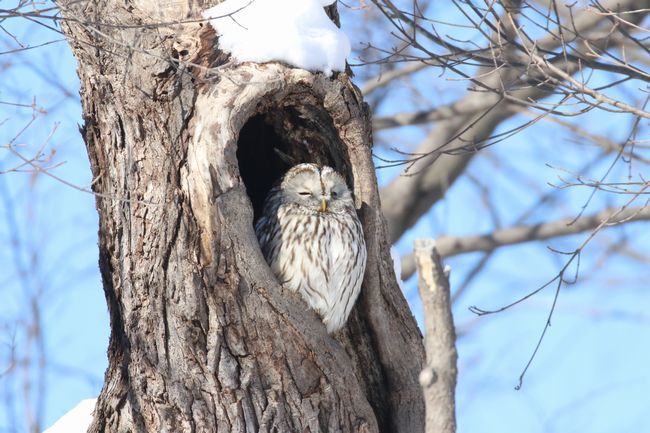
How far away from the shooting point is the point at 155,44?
167 inches

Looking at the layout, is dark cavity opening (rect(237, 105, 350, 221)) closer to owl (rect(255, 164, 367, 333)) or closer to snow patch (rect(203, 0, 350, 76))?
owl (rect(255, 164, 367, 333))

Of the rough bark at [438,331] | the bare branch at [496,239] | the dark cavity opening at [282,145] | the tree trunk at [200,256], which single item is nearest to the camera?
the rough bark at [438,331]

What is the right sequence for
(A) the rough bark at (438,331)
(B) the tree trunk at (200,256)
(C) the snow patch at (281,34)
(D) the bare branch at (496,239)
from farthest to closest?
(D) the bare branch at (496,239) < (C) the snow patch at (281,34) < (B) the tree trunk at (200,256) < (A) the rough bark at (438,331)

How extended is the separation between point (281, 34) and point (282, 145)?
2.78ft

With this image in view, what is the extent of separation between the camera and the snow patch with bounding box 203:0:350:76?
4.23m

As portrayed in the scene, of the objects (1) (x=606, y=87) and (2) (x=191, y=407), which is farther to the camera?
(1) (x=606, y=87)

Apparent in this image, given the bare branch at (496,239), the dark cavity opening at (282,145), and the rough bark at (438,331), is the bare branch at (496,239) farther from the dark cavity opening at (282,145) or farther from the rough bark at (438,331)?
the rough bark at (438,331)

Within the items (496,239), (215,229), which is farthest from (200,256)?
(496,239)

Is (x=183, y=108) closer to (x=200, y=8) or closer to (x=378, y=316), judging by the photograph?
(x=200, y=8)

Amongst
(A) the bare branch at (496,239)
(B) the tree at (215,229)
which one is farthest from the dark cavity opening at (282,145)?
(A) the bare branch at (496,239)

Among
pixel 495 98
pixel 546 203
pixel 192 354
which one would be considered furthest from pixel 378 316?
pixel 546 203

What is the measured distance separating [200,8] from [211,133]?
0.71 m

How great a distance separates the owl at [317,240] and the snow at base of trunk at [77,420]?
1.17 m

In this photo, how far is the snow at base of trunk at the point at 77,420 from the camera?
14.9 feet
